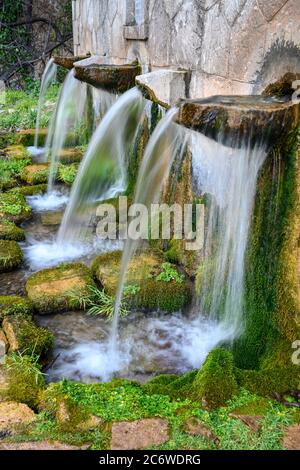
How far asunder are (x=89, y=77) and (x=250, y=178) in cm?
301

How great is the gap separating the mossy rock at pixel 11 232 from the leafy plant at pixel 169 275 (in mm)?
1769

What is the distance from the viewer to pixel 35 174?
669cm

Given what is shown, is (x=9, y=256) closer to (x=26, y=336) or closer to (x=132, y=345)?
(x=26, y=336)

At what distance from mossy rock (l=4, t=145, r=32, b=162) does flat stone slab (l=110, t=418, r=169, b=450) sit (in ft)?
18.3

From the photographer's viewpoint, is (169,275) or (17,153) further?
(17,153)

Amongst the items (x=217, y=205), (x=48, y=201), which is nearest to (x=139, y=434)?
(x=217, y=205)

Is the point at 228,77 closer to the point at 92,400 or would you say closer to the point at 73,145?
the point at 92,400

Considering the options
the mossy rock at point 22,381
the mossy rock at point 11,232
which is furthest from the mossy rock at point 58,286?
the mossy rock at point 11,232

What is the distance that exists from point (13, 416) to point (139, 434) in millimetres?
687

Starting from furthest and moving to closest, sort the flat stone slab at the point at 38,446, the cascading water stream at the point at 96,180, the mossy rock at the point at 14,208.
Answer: the mossy rock at the point at 14,208
the cascading water stream at the point at 96,180
the flat stone slab at the point at 38,446

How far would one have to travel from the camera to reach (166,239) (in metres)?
4.57

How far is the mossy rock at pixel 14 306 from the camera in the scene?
353cm

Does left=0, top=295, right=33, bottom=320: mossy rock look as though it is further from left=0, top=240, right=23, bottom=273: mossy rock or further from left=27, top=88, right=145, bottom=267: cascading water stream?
left=27, top=88, right=145, bottom=267: cascading water stream

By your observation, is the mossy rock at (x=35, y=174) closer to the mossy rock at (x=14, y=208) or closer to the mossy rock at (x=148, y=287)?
the mossy rock at (x=14, y=208)
